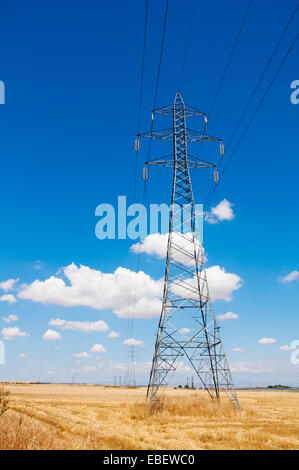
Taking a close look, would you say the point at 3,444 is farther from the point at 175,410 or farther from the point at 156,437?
the point at 175,410

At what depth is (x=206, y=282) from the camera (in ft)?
100

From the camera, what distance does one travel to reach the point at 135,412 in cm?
2905

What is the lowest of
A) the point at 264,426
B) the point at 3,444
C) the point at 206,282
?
the point at 264,426

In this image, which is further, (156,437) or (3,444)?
(156,437)

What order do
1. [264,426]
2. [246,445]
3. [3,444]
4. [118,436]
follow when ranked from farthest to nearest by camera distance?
[264,426], [118,436], [246,445], [3,444]

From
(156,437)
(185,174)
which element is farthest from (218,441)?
(185,174)

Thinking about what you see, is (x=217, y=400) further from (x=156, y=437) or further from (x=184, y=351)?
(x=156, y=437)

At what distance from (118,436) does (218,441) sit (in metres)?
5.21

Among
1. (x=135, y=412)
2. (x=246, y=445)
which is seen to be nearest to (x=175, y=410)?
(x=135, y=412)

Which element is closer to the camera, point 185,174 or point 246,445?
point 246,445
